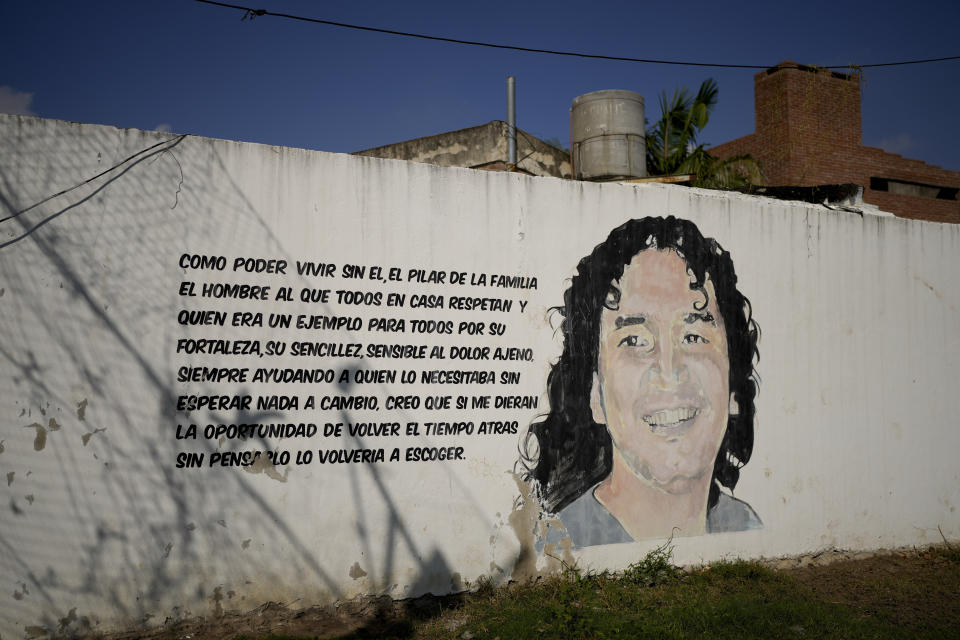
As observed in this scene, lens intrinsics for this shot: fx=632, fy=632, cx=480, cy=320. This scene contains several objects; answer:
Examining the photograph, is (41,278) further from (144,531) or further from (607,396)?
(607,396)

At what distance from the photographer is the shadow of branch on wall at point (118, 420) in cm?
351

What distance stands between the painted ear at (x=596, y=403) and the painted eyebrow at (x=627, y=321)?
455 mm

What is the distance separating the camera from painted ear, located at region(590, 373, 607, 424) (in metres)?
4.89

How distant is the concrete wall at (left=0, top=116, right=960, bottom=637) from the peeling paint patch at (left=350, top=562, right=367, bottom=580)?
0.01 metres

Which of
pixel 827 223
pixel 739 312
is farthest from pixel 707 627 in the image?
pixel 827 223

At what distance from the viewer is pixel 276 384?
4.00 meters

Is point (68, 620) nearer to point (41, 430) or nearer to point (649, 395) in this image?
point (41, 430)

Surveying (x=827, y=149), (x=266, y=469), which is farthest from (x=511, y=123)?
(x=827, y=149)

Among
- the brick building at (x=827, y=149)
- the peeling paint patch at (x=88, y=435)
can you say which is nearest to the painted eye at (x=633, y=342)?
the peeling paint patch at (x=88, y=435)

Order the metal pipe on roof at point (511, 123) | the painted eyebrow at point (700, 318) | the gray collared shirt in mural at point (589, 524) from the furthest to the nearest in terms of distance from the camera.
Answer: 1. the metal pipe on roof at point (511, 123)
2. the painted eyebrow at point (700, 318)
3. the gray collared shirt in mural at point (589, 524)

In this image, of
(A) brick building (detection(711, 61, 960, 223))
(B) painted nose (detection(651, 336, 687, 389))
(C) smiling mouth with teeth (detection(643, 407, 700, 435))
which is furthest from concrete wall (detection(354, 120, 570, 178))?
(A) brick building (detection(711, 61, 960, 223))

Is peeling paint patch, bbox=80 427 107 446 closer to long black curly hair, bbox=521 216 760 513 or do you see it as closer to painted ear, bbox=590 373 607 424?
long black curly hair, bbox=521 216 760 513

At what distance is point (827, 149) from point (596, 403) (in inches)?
489

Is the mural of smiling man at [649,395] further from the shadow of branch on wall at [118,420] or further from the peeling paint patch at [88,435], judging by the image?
the peeling paint patch at [88,435]
